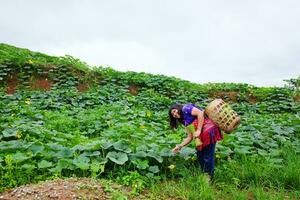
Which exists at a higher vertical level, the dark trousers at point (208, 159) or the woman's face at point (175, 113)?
the woman's face at point (175, 113)

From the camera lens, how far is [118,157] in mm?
4641

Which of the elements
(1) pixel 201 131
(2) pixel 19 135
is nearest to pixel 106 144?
(1) pixel 201 131

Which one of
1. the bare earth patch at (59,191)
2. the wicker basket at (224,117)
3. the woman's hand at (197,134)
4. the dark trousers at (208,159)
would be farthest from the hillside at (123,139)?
the wicker basket at (224,117)

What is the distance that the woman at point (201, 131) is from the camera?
4.68 meters

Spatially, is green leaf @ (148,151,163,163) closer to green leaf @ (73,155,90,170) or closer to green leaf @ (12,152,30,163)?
green leaf @ (73,155,90,170)

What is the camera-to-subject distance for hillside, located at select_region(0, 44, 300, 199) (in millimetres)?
4434

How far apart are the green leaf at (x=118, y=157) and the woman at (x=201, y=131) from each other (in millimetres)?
609

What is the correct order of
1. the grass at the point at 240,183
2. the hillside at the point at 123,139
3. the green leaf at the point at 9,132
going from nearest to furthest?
the grass at the point at 240,183, the hillside at the point at 123,139, the green leaf at the point at 9,132

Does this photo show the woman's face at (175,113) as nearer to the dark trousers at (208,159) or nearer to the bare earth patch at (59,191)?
the dark trousers at (208,159)

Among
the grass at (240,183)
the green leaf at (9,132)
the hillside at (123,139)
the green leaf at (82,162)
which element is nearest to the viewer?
the grass at (240,183)

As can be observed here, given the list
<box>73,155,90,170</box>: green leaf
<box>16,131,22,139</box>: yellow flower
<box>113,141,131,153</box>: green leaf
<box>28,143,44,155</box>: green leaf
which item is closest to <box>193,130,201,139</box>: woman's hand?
<box>113,141,131,153</box>: green leaf

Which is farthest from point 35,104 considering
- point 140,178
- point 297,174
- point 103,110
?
point 297,174

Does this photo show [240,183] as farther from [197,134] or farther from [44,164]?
[44,164]

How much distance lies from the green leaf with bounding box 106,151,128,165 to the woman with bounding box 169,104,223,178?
609 millimetres
